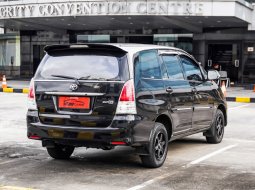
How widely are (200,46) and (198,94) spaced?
21.6 meters

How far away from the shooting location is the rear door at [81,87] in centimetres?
645

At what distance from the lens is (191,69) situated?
27.6 ft

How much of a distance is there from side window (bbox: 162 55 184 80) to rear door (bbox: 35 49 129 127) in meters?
1.11

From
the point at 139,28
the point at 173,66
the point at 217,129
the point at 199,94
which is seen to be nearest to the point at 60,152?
the point at 173,66

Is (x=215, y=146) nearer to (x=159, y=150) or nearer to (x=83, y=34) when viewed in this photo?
(x=159, y=150)

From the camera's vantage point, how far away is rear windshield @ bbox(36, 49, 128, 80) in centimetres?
660

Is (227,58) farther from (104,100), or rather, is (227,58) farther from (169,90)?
(104,100)

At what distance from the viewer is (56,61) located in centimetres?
696

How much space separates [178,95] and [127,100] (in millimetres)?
1413

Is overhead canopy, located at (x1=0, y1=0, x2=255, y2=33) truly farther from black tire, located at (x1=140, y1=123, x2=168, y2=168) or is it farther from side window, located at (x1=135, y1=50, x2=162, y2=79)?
black tire, located at (x1=140, y1=123, x2=168, y2=168)

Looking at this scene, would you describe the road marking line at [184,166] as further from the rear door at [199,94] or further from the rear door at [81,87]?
the rear door at [81,87]

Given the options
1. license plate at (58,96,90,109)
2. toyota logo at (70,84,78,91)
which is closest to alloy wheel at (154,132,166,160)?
license plate at (58,96,90,109)

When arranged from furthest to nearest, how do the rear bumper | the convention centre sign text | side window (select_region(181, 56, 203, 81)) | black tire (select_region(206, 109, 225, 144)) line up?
1. the convention centre sign text
2. black tire (select_region(206, 109, 225, 144))
3. side window (select_region(181, 56, 203, 81))
4. the rear bumper

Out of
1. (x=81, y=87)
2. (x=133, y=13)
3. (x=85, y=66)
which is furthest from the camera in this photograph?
(x=133, y=13)
